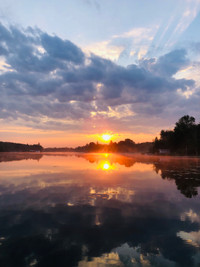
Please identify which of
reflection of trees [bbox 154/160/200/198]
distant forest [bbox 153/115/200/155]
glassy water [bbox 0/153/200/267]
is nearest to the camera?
glassy water [bbox 0/153/200/267]

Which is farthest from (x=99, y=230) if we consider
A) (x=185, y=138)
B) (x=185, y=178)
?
→ (x=185, y=138)

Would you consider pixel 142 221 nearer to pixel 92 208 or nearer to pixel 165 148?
pixel 92 208

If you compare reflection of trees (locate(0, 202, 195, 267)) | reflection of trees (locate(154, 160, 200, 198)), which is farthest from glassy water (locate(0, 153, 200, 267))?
reflection of trees (locate(154, 160, 200, 198))

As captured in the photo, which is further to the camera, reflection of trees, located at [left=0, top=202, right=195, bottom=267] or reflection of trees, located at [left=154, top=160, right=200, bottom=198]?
reflection of trees, located at [left=154, top=160, right=200, bottom=198]

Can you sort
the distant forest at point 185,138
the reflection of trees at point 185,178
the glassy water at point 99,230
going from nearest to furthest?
the glassy water at point 99,230
the reflection of trees at point 185,178
the distant forest at point 185,138

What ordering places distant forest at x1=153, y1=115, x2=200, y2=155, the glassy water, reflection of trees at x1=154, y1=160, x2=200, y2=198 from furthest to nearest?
1. distant forest at x1=153, y1=115, x2=200, y2=155
2. reflection of trees at x1=154, y1=160, x2=200, y2=198
3. the glassy water

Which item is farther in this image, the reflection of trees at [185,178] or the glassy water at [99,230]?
the reflection of trees at [185,178]

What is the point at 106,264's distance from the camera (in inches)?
219

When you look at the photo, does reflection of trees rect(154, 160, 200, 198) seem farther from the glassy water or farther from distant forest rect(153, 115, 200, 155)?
distant forest rect(153, 115, 200, 155)

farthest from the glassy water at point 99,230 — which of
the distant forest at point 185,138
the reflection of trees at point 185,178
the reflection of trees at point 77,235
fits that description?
the distant forest at point 185,138

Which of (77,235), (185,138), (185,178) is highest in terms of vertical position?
(185,138)

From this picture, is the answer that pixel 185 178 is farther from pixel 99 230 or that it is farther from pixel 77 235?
pixel 77 235

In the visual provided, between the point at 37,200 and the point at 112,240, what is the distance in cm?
702

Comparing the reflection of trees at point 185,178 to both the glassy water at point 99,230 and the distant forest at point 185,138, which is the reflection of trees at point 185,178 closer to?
the glassy water at point 99,230
